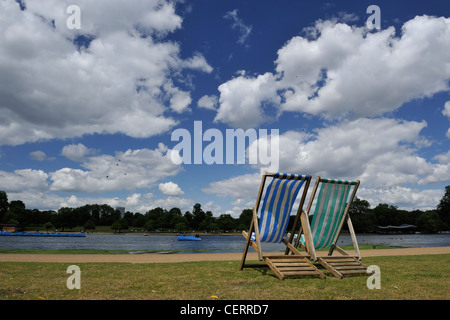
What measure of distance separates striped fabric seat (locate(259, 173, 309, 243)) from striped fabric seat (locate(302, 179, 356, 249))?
2.41ft

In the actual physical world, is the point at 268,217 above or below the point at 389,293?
above

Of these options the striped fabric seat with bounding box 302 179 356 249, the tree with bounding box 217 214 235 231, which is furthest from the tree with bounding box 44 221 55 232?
the striped fabric seat with bounding box 302 179 356 249

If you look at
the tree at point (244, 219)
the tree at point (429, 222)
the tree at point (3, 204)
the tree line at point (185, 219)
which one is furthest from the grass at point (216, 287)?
the tree at point (3, 204)

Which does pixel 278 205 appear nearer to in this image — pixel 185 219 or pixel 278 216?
pixel 278 216

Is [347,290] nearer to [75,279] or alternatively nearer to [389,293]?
[389,293]

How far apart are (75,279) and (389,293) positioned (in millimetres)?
6512

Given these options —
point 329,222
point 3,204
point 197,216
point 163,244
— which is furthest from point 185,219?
point 329,222

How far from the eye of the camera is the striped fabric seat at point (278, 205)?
8.00 metres

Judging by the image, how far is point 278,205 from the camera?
825cm

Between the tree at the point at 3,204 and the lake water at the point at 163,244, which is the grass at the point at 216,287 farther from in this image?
the tree at the point at 3,204

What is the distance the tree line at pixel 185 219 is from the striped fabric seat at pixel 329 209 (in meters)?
119

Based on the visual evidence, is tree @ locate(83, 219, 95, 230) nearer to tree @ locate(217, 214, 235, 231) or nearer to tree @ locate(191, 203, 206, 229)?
tree @ locate(191, 203, 206, 229)
